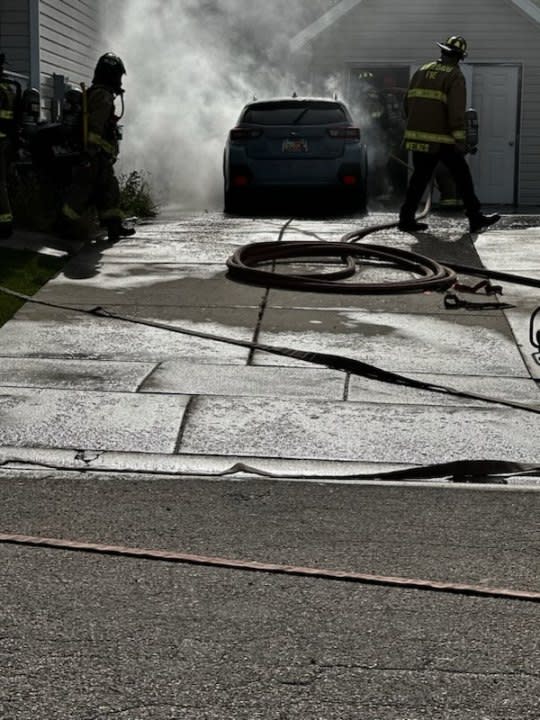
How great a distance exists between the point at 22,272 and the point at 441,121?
520 centimetres

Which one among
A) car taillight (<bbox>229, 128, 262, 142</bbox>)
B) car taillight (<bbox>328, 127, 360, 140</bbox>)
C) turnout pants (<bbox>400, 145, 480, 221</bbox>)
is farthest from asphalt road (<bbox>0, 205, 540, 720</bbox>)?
Answer: car taillight (<bbox>229, 128, 262, 142</bbox>)

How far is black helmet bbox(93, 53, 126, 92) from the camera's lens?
42.4 feet

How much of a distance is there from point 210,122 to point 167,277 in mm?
13689

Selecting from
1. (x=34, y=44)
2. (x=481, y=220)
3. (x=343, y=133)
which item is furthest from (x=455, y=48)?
(x=34, y=44)

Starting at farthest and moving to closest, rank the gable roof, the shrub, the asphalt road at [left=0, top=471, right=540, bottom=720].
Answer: the gable roof
the shrub
the asphalt road at [left=0, top=471, right=540, bottom=720]

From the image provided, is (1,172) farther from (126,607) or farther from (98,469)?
(126,607)

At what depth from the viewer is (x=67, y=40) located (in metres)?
19.4

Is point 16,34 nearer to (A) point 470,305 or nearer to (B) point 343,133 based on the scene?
(B) point 343,133

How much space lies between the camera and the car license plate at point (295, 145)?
16562 millimetres

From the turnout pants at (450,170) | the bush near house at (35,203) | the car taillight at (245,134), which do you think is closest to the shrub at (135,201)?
the bush near house at (35,203)

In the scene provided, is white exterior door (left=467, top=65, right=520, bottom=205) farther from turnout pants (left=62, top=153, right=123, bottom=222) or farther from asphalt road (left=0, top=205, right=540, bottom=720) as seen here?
asphalt road (left=0, top=205, right=540, bottom=720)

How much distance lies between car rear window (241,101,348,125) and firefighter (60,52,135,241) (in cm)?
407

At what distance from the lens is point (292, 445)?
6.43m

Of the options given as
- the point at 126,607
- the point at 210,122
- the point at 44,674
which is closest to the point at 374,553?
the point at 126,607
